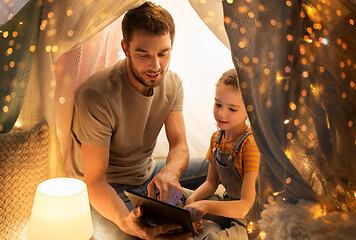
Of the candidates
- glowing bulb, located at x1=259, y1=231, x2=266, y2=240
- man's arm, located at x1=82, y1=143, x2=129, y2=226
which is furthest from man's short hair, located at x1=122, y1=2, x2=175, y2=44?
glowing bulb, located at x1=259, y1=231, x2=266, y2=240

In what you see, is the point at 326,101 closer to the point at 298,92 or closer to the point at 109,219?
the point at 298,92

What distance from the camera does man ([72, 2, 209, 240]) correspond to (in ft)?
5.10

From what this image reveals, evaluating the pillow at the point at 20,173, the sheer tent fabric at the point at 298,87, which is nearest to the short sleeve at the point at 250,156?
the sheer tent fabric at the point at 298,87

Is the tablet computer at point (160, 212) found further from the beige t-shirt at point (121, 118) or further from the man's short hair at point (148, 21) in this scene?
the man's short hair at point (148, 21)

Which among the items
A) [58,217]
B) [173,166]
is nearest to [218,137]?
[173,166]

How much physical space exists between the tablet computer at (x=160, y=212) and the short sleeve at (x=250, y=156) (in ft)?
1.42

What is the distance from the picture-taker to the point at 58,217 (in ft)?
4.17

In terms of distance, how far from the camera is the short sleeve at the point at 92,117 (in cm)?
159

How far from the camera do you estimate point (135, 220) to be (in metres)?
1.45

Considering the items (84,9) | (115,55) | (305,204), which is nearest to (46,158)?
(84,9)

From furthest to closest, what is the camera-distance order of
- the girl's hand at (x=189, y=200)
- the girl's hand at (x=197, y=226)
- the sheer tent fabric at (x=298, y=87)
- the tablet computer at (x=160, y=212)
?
the girl's hand at (x=189, y=200), the girl's hand at (x=197, y=226), the tablet computer at (x=160, y=212), the sheer tent fabric at (x=298, y=87)

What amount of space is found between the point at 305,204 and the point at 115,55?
131 cm

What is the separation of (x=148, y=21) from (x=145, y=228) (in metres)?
0.85

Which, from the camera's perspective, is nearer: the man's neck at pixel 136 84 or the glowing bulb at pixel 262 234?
the glowing bulb at pixel 262 234
